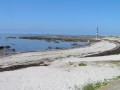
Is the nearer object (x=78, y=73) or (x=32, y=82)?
(x=32, y=82)

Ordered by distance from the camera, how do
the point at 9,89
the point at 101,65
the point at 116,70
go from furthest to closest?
the point at 101,65, the point at 116,70, the point at 9,89

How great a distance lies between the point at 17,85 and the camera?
21797 mm

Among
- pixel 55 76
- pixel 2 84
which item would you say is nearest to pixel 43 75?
pixel 55 76

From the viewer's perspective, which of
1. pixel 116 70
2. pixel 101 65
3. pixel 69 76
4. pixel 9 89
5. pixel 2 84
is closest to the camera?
pixel 9 89

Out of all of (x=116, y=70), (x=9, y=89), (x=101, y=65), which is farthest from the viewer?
(x=101, y=65)

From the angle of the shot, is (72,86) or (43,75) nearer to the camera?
(72,86)

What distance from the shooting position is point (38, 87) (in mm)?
21141

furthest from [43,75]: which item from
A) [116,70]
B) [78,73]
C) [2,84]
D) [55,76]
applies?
[116,70]

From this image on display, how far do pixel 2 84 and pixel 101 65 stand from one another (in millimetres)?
12558

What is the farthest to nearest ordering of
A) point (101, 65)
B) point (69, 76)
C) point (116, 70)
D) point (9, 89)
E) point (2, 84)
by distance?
1. point (101, 65)
2. point (116, 70)
3. point (69, 76)
4. point (2, 84)
5. point (9, 89)

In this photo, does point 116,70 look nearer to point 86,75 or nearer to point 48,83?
point 86,75

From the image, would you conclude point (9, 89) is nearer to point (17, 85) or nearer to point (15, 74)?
point (17, 85)

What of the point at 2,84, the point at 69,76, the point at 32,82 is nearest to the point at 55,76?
the point at 69,76

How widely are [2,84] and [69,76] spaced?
18.6ft
